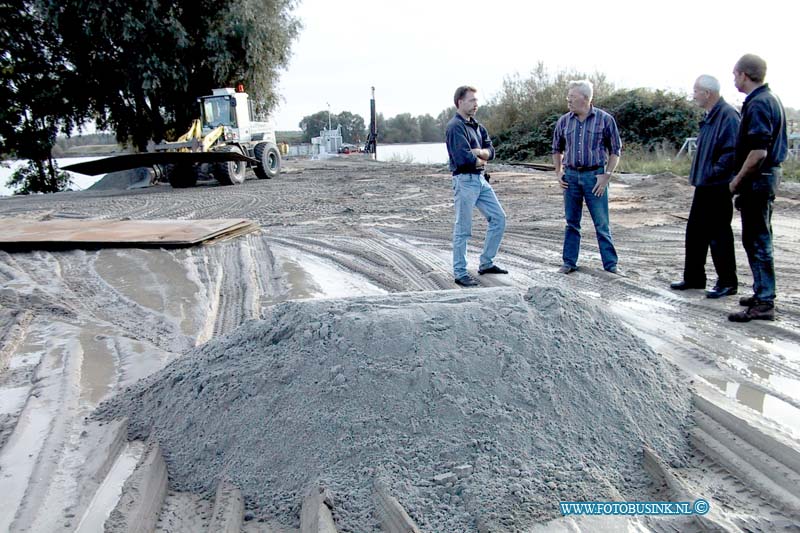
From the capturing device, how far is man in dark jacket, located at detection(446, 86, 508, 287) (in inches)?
207

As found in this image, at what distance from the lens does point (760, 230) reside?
439 centimetres

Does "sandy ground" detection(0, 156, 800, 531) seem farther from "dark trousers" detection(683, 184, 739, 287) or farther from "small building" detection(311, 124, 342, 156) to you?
"small building" detection(311, 124, 342, 156)

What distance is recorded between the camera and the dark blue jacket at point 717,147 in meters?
4.77

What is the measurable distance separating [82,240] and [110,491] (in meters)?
5.86

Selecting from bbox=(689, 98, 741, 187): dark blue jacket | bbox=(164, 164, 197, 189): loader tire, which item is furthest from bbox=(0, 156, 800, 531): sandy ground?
bbox=(164, 164, 197, 189): loader tire

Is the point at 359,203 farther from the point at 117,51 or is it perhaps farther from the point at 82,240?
the point at 117,51

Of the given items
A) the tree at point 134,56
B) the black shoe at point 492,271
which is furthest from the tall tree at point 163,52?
the black shoe at point 492,271

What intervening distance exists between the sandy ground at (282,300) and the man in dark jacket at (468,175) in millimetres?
333

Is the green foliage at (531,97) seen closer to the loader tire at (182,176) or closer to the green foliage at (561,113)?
the green foliage at (561,113)

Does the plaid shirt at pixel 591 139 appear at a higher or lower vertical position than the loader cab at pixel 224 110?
lower

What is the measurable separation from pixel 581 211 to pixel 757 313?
79.1 inches

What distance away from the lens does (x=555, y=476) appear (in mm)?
2365

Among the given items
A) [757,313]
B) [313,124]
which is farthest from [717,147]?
[313,124]

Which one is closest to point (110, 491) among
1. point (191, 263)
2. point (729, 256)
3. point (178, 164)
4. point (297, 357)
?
point (297, 357)
